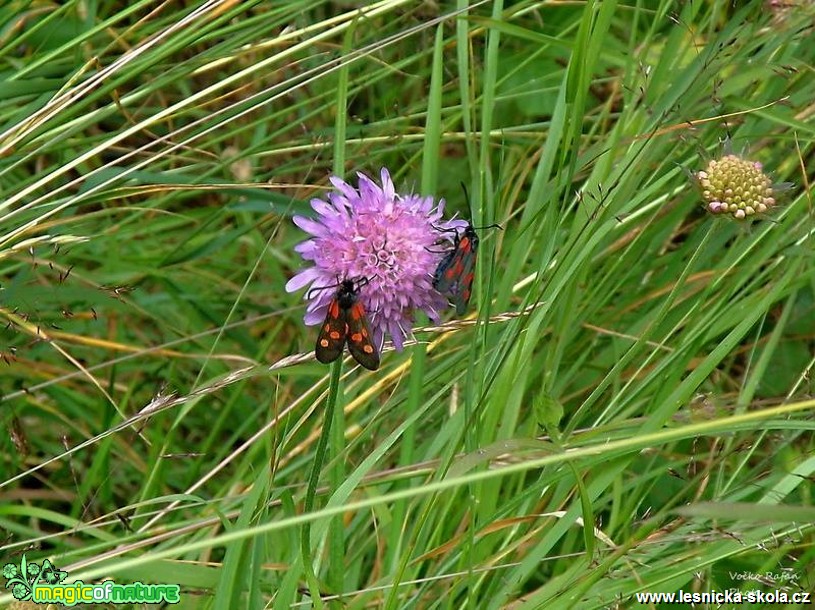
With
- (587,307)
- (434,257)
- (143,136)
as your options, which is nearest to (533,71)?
(587,307)

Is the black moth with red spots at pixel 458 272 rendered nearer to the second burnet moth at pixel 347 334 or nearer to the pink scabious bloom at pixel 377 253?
the pink scabious bloom at pixel 377 253

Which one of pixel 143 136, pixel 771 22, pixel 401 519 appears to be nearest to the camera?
pixel 401 519

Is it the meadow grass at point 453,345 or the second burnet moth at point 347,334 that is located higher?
the second burnet moth at point 347,334

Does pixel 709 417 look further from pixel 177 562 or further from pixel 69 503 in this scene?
pixel 69 503

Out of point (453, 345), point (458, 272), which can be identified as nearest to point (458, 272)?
point (458, 272)

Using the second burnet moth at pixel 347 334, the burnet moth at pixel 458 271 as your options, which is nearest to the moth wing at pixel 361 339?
the second burnet moth at pixel 347 334

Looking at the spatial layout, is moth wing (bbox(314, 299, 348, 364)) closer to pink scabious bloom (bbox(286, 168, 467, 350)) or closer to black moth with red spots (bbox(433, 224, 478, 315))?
pink scabious bloom (bbox(286, 168, 467, 350))
